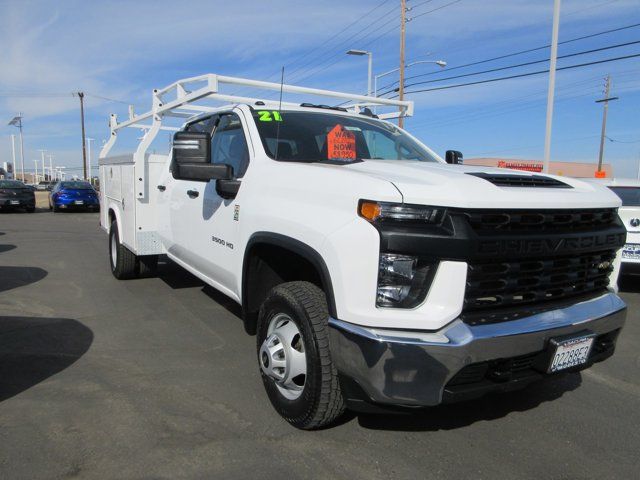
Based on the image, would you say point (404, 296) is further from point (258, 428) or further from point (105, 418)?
point (105, 418)

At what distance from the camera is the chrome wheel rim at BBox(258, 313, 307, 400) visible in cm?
299

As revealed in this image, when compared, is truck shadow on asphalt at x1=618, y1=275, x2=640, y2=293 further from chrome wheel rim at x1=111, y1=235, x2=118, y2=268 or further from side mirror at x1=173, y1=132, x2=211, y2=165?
chrome wheel rim at x1=111, y1=235, x2=118, y2=268

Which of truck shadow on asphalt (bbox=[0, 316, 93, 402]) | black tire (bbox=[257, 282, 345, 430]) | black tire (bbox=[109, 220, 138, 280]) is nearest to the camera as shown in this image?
black tire (bbox=[257, 282, 345, 430])

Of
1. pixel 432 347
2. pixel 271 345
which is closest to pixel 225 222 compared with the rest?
pixel 271 345

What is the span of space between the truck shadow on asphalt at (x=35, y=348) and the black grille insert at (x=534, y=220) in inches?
128

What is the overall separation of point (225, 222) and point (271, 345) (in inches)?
47.1

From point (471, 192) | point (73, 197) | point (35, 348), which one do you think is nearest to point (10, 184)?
point (73, 197)

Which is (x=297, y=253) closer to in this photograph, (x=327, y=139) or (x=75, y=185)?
(x=327, y=139)

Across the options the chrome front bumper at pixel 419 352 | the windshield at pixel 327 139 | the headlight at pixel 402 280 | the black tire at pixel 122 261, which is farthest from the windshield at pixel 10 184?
the headlight at pixel 402 280

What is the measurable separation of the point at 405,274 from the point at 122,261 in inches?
215

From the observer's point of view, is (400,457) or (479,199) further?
(400,457)

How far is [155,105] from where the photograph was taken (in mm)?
6219

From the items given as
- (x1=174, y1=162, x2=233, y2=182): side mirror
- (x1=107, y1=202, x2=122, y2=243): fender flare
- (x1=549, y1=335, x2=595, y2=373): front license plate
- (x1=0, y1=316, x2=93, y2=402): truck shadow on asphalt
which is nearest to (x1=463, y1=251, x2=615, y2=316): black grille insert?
(x1=549, y1=335, x2=595, y2=373): front license plate

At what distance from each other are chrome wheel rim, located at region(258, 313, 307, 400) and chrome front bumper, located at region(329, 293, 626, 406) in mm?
485
